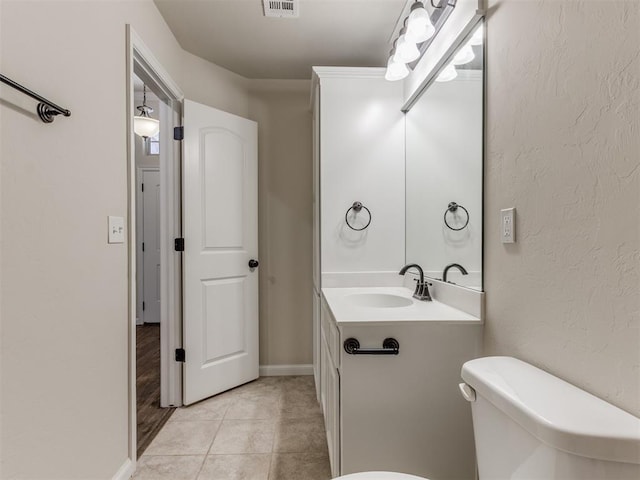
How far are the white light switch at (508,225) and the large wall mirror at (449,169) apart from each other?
0.15 metres

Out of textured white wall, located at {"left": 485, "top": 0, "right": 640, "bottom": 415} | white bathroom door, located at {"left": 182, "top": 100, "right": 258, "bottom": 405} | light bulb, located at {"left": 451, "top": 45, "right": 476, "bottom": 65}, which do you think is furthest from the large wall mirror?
white bathroom door, located at {"left": 182, "top": 100, "right": 258, "bottom": 405}

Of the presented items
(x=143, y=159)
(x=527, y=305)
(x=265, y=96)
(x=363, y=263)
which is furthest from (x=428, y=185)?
(x=143, y=159)

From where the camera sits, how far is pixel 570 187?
31.6 inches

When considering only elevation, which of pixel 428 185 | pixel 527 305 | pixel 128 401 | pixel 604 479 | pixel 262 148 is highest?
pixel 262 148

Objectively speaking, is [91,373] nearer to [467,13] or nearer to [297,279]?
[297,279]

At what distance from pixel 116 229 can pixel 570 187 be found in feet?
5.25

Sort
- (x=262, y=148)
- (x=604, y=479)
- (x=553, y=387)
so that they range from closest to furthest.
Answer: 1. (x=604, y=479)
2. (x=553, y=387)
3. (x=262, y=148)

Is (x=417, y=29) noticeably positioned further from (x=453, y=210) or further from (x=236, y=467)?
(x=236, y=467)

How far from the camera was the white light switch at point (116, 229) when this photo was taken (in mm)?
1345

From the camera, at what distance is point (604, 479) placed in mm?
560

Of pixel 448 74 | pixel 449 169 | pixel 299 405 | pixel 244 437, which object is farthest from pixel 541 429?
pixel 299 405

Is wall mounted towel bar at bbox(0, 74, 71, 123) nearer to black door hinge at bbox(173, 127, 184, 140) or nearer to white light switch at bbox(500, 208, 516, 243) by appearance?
black door hinge at bbox(173, 127, 184, 140)

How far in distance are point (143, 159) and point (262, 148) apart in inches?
90.0

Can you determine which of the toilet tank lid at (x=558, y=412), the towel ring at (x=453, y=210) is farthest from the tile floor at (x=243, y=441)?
the towel ring at (x=453, y=210)
